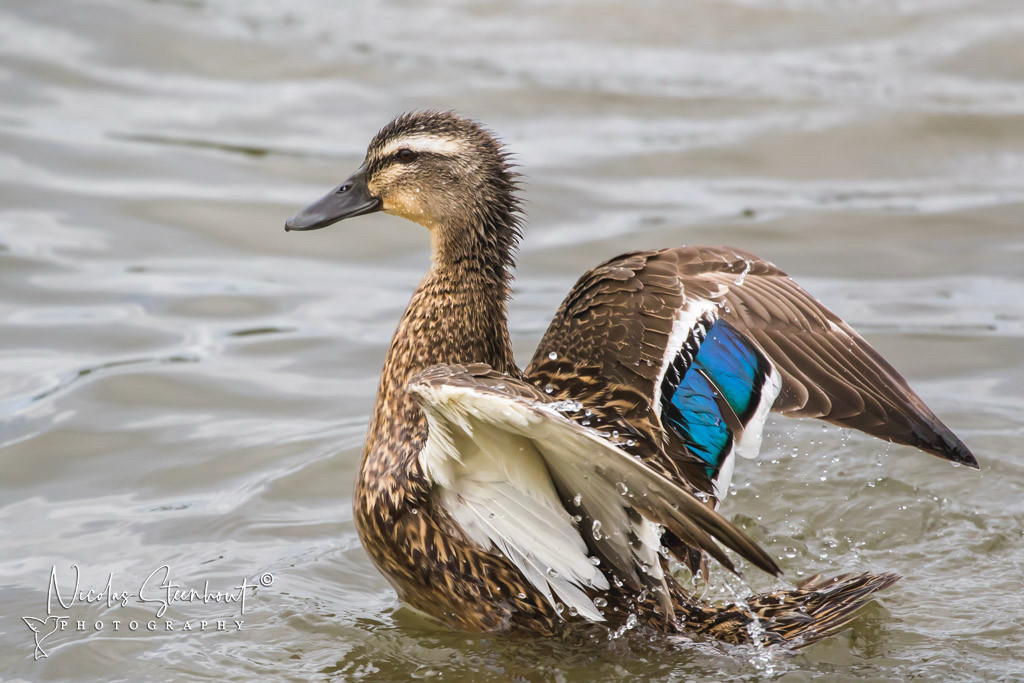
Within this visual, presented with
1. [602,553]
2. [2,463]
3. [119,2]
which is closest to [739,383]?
[602,553]

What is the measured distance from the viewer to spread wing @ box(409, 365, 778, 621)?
343cm

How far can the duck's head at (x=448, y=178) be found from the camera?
16.3ft

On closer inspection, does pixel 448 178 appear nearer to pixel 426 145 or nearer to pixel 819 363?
→ pixel 426 145

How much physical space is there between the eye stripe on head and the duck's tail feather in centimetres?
191

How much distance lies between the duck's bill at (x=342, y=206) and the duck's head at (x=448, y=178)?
0.10 meters

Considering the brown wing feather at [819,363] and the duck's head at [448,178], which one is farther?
the duck's head at [448,178]

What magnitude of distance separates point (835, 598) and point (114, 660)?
101 inches

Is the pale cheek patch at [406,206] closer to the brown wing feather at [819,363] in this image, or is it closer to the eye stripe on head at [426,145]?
the eye stripe on head at [426,145]

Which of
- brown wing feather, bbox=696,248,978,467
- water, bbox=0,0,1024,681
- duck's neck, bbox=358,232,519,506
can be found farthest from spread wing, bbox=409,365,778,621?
brown wing feather, bbox=696,248,978,467

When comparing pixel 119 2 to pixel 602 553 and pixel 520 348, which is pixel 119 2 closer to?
pixel 520 348

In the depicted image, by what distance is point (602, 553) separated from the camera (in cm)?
429

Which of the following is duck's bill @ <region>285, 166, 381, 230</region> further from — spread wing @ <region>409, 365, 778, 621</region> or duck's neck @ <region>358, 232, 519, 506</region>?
spread wing @ <region>409, 365, 778, 621</region>

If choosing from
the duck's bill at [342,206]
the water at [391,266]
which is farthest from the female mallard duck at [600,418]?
the duck's bill at [342,206]

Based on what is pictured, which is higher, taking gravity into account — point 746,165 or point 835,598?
point 746,165
